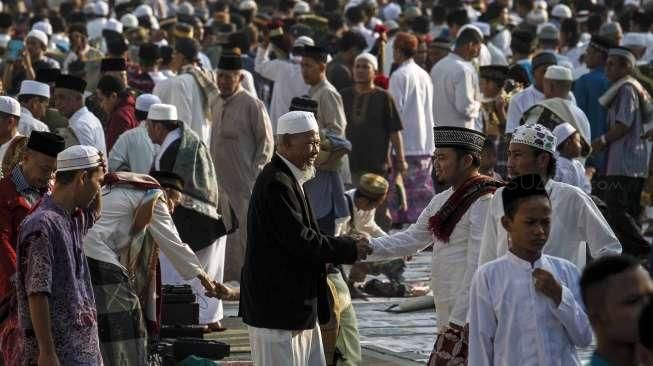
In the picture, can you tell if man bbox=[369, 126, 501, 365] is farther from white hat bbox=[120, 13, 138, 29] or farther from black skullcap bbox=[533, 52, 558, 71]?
white hat bbox=[120, 13, 138, 29]

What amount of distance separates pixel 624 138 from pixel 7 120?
584 cm

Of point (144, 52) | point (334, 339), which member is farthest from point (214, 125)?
point (334, 339)

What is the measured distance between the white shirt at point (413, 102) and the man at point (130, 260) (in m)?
6.95

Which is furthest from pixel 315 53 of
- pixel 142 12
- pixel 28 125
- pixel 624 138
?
pixel 142 12

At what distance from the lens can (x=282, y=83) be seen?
1697 centimetres

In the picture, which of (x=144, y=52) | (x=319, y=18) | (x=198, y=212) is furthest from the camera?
(x=319, y=18)

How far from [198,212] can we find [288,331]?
4404 mm

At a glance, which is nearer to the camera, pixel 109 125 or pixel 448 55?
pixel 109 125

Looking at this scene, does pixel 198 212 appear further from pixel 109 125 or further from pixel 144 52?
pixel 144 52

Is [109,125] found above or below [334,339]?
above

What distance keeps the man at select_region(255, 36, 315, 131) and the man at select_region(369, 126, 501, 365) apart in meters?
8.09

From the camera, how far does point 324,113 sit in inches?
559

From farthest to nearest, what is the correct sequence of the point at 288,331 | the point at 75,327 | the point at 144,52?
the point at 144,52, the point at 288,331, the point at 75,327

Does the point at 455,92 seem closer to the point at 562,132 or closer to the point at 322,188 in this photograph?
the point at 322,188
